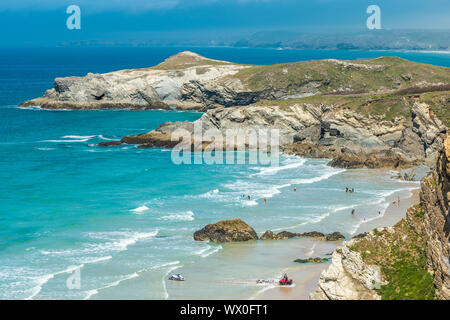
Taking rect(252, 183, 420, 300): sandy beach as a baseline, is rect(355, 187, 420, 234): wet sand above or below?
above

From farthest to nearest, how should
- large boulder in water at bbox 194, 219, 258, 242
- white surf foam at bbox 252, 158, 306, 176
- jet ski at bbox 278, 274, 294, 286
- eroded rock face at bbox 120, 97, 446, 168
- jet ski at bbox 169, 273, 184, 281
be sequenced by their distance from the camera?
eroded rock face at bbox 120, 97, 446, 168 → white surf foam at bbox 252, 158, 306, 176 → large boulder in water at bbox 194, 219, 258, 242 → jet ski at bbox 169, 273, 184, 281 → jet ski at bbox 278, 274, 294, 286

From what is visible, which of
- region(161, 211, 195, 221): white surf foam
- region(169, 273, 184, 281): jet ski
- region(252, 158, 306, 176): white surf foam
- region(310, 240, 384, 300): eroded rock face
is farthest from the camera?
region(252, 158, 306, 176): white surf foam

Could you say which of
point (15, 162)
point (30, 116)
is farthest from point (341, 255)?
point (30, 116)

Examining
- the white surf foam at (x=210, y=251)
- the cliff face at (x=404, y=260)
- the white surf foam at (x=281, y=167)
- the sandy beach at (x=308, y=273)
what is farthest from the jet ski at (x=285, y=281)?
the white surf foam at (x=281, y=167)

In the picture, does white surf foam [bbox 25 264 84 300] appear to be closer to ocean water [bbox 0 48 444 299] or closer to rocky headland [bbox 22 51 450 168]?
ocean water [bbox 0 48 444 299]

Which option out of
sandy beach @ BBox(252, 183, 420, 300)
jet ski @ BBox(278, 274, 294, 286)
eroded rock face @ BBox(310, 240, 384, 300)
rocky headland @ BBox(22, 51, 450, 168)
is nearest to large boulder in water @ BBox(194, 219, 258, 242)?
sandy beach @ BBox(252, 183, 420, 300)

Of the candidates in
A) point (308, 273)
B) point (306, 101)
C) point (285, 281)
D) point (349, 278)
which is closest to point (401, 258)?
point (349, 278)
